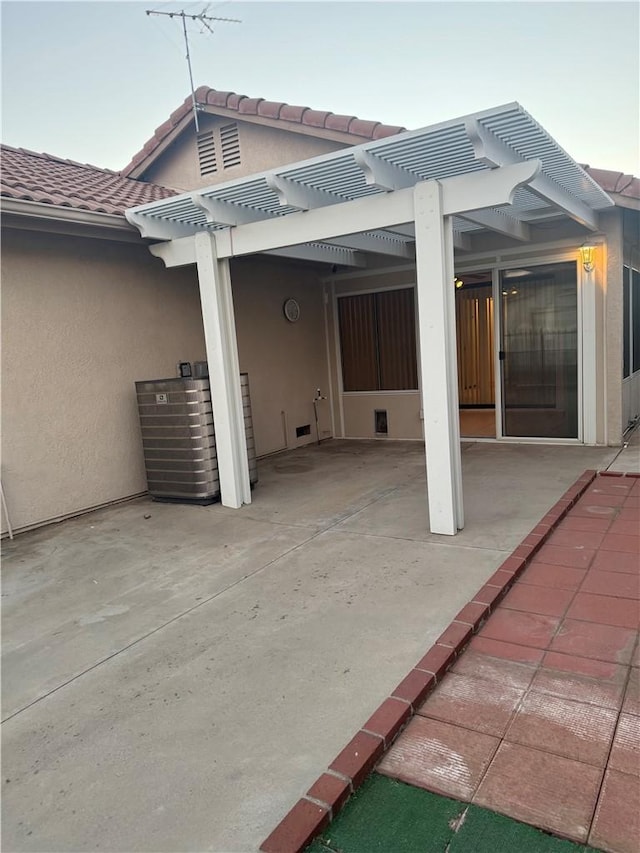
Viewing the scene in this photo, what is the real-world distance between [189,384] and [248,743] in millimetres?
4129

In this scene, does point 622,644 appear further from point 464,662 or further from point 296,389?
point 296,389

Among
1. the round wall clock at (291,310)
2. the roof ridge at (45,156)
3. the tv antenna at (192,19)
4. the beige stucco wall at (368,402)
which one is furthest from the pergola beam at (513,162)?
the roof ridge at (45,156)

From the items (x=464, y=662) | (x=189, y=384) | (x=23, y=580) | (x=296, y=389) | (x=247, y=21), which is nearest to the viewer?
(x=464, y=662)

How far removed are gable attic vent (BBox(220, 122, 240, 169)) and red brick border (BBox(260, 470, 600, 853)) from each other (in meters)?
6.96

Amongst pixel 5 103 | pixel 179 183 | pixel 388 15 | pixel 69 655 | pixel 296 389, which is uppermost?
pixel 388 15

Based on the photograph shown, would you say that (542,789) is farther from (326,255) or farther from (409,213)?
(326,255)

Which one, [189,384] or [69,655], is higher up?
[189,384]

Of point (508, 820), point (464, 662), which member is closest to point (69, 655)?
point (464, 662)

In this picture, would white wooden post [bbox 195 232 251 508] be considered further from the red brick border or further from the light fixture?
the light fixture

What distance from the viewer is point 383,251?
7473 millimetres

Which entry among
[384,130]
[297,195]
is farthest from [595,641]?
[384,130]

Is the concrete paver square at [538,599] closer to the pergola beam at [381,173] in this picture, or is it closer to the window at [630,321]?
the pergola beam at [381,173]

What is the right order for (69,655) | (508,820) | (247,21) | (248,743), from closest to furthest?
(508,820) < (248,743) < (69,655) < (247,21)

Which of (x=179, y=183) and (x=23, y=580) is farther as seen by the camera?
(x=179, y=183)
